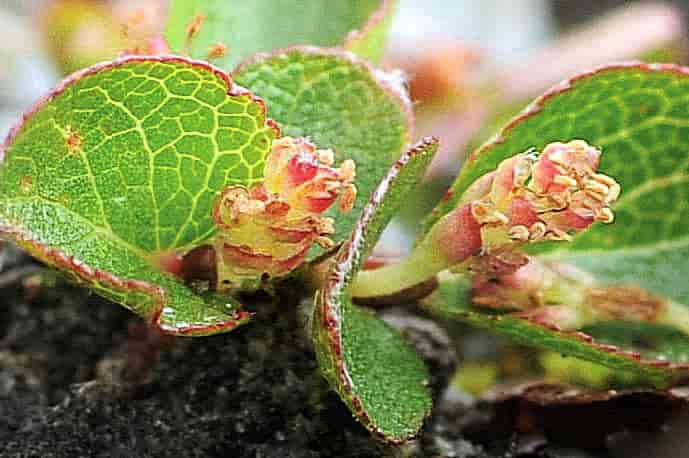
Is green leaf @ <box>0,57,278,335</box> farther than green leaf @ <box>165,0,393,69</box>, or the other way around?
green leaf @ <box>165,0,393,69</box>

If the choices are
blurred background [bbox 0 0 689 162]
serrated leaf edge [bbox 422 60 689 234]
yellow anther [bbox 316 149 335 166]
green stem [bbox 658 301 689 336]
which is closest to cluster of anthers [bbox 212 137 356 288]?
yellow anther [bbox 316 149 335 166]

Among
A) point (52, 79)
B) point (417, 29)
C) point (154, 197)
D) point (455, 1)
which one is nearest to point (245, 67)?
point (154, 197)

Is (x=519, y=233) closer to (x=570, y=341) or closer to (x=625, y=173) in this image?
(x=570, y=341)

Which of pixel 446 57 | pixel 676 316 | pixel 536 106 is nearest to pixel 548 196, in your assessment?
pixel 536 106

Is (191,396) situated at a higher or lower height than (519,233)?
lower

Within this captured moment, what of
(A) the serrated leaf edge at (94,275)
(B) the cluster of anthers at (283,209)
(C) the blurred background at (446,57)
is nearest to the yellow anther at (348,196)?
(B) the cluster of anthers at (283,209)

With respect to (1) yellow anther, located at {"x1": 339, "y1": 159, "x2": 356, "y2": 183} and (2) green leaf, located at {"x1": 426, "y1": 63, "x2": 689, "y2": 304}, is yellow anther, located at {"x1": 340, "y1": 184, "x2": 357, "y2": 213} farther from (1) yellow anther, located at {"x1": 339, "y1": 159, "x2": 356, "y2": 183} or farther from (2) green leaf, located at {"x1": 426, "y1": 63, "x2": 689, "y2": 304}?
(2) green leaf, located at {"x1": 426, "y1": 63, "x2": 689, "y2": 304}

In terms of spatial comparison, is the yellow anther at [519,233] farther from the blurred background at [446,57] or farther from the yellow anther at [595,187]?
the blurred background at [446,57]
